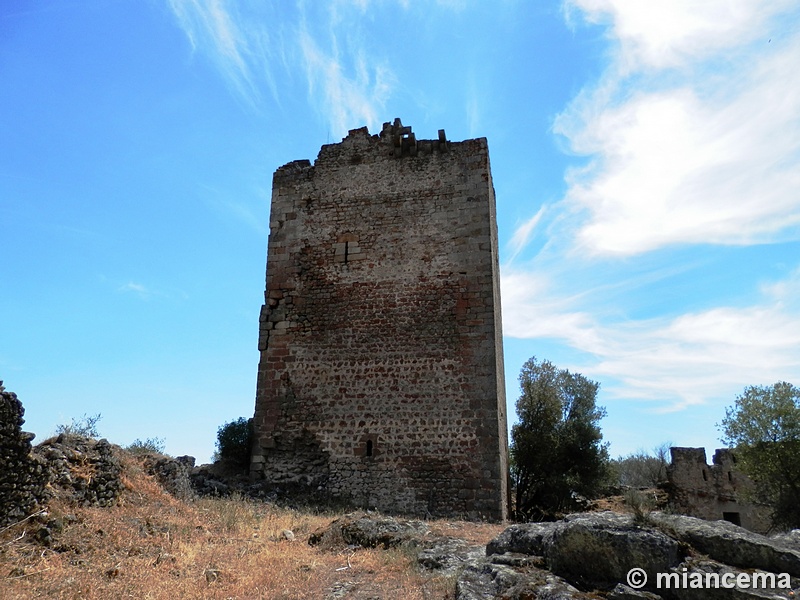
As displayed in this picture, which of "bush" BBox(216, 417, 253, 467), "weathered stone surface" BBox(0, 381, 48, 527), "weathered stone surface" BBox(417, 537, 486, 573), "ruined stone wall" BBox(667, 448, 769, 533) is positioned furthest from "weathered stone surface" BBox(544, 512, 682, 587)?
"ruined stone wall" BBox(667, 448, 769, 533)

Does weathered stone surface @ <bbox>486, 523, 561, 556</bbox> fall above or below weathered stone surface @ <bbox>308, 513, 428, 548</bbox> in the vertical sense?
above

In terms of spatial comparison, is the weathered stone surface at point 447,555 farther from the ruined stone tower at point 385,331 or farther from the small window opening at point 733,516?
the small window opening at point 733,516

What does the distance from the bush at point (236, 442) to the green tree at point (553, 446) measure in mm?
6945

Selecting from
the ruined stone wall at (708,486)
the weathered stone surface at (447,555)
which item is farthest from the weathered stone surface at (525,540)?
the ruined stone wall at (708,486)

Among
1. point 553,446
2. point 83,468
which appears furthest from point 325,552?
point 553,446

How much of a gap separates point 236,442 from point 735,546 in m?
10.7

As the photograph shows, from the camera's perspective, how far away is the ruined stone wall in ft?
66.3

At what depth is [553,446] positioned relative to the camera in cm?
1616

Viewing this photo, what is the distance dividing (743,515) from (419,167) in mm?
17324

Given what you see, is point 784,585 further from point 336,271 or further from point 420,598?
point 336,271

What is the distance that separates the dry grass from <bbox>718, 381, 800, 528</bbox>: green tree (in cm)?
1081

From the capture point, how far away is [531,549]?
229 inches

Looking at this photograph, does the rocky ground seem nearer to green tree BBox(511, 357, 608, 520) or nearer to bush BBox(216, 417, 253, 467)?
bush BBox(216, 417, 253, 467)

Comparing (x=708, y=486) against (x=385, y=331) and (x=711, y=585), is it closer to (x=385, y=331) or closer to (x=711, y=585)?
(x=385, y=331)
